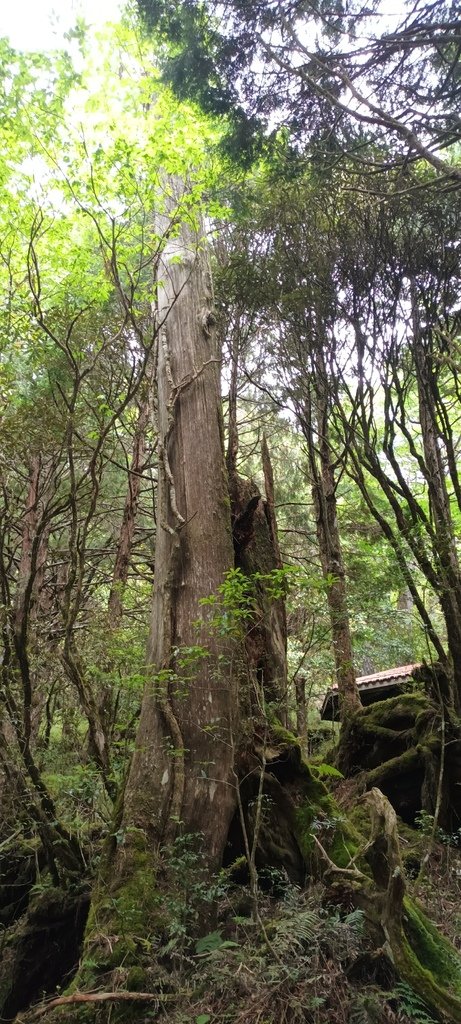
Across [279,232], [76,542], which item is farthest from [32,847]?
[279,232]

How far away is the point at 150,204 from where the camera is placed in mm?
5668

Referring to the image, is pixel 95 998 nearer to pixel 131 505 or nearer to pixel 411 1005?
pixel 411 1005

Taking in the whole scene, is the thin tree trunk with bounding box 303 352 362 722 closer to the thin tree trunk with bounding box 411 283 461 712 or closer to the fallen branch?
the thin tree trunk with bounding box 411 283 461 712

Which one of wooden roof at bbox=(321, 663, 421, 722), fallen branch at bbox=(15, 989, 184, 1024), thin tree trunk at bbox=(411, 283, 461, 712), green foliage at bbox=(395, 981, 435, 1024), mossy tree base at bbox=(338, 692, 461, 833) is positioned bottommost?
green foliage at bbox=(395, 981, 435, 1024)

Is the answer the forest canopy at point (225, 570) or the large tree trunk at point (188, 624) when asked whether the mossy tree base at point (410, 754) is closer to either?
the forest canopy at point (225, 570)

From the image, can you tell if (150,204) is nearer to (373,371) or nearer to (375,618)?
(373,371)

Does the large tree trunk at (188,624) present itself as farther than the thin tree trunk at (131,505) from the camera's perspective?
No

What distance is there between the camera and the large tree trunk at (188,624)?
157 inches

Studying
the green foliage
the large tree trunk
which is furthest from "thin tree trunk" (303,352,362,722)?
the green foliage

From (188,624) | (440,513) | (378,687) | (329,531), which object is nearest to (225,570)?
(188,624)

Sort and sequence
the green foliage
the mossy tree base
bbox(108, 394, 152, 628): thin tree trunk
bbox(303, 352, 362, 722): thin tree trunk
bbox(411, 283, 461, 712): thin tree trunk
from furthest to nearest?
bbox(108, 394, 152, 628): thin tree trunk < bbox(303, 352, 362, 722): thin tree trunk < the mossy tree base < bbox(411, 283, 461, 712): thin tree trunk < the green foliage

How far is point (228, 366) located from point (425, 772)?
600 cm

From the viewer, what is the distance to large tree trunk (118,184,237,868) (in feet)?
13.1

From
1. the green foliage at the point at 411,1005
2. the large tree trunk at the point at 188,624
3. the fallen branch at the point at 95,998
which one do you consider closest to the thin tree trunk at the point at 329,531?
the large tree trunk at the point at 188,624
